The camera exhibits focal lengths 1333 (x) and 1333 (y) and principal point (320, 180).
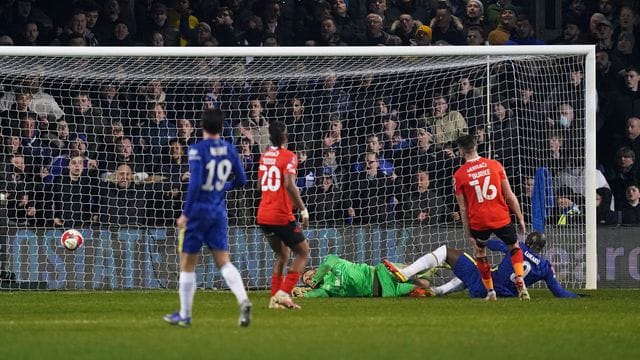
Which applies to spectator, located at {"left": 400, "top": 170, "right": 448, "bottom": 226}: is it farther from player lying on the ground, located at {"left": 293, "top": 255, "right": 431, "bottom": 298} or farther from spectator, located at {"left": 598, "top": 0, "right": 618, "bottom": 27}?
spectator, located at {"left": 598, "top": 0, "right": 618, "bottom": 27}

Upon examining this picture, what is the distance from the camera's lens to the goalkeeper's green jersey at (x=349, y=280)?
16141 mm

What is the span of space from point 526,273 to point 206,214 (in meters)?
5.85

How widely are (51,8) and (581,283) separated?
28.2 ft

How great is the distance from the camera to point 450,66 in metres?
18.3

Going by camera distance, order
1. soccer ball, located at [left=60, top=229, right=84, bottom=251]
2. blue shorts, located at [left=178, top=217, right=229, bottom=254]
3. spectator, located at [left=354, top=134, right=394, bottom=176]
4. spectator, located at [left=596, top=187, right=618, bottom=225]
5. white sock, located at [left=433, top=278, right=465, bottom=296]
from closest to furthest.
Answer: blue shorts, located at [left=178, top=217, right=229, bottom=254]
white sock, located at [left=433, top=278, right=465, bottom=296]
soccer ball, located at [left=60, top=229, right=84, bottom=251]
spectator, located at [left=354, top=134, right=394, bottom=176]
spectator, located at [left=596, top=187, right=618, bottom=225]

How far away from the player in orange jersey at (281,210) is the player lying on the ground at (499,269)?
8.42 feet

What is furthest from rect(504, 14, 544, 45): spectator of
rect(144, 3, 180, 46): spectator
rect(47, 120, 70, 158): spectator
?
rect(47, 120, 70, 158): spectator

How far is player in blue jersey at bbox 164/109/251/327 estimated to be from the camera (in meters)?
10.9

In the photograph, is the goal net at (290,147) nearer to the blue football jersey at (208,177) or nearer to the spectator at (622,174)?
the spectator at (622,174)

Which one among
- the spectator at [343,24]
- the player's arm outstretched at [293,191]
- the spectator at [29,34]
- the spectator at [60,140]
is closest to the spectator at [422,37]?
the spectator at [343,24]

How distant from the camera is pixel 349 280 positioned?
16156 millimetres

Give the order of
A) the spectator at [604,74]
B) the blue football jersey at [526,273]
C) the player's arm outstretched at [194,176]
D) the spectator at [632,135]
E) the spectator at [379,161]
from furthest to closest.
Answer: the spectator at [604,74]
the spectator at [632,135]
the spectator at [379,161]
the blue football jersey at [526,273]
the player's arm outstretched at [194,176]

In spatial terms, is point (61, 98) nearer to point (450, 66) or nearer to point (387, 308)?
point (450, 66)

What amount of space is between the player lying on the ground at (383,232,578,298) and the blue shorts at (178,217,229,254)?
5.24m
